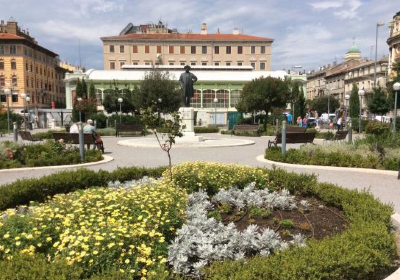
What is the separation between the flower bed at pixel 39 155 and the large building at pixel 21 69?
54.1 metres

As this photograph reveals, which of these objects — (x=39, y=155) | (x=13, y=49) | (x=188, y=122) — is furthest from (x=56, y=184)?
(x=13, y=49)

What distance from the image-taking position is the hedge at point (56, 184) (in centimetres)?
604

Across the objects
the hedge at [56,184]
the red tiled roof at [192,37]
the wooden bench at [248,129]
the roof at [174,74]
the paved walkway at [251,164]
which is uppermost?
the red tiled roof at [192,37]

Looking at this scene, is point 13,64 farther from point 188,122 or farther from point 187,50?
point 188,122

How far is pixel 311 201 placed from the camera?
6.33 meters

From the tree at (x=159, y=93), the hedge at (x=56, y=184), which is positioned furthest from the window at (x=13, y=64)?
the hedge at (x=56, y=184)

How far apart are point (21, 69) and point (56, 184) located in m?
68.4

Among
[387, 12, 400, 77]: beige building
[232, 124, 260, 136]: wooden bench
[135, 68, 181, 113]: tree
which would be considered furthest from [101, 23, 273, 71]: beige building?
[232, 124, 260, 136]: wooden bench

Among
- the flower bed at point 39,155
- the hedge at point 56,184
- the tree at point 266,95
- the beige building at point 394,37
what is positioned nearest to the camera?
the hedge at point 56,184

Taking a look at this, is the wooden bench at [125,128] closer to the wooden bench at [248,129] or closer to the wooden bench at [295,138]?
the wooden bench at [248,129]

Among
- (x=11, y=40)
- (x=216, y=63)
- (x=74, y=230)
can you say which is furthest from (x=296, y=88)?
(x=11, y=40)

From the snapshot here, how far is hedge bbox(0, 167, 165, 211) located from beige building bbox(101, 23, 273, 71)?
228 feet

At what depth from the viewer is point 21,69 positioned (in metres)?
65.5

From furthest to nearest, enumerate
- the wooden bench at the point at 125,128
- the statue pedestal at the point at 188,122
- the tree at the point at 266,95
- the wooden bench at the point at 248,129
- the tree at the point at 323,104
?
the tree at the point at 323,104, the tree at the point at 266,95, the wooden bench at the point at 248,129, the wooden bench at the point at 125,128, the statue pedestal at the point at 188,122
